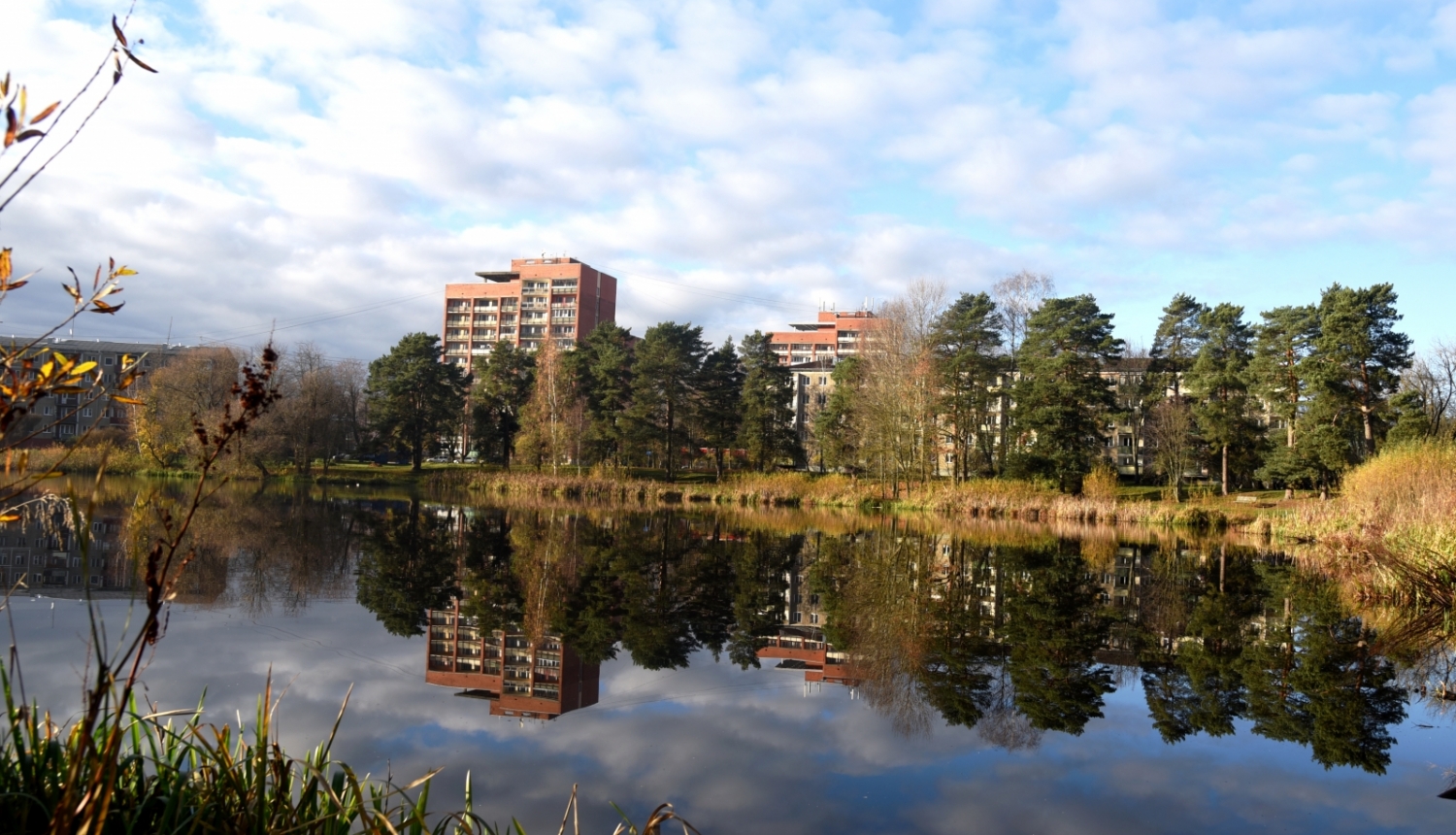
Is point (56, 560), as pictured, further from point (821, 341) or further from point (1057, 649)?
point (821, 341)

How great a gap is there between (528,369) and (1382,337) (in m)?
40.8

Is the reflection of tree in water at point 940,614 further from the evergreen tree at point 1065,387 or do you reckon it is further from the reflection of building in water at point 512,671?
the evergreen tree at point 1065,387

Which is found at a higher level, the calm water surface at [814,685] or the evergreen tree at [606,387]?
the evergreen tree at [606,387]

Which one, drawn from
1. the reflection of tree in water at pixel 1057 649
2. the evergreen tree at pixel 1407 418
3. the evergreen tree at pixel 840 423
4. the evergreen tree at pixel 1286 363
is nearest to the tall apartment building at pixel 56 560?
the reflection of tree in water at pixel 1057 649

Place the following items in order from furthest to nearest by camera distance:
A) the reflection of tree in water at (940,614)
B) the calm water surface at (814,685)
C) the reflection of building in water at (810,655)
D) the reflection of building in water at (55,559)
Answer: the reflection of building in water at (55,559) < the reflection of building in water at (810,655) < the reflection of tree in water at (940,614) < the calm water surface at (814,685)

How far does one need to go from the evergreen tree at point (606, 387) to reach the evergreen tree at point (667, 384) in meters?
0.96

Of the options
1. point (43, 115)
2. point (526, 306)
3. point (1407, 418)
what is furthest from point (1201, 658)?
point (526, 306)

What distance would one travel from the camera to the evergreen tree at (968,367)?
37812 mm

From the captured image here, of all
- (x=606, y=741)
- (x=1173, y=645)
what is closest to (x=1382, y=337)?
(x=1173, y=645)

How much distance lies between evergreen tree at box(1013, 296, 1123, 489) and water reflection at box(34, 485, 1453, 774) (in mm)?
17896

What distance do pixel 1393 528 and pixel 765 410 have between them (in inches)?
1393

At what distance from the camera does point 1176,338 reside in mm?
47844

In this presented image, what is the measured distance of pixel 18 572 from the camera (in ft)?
33.8

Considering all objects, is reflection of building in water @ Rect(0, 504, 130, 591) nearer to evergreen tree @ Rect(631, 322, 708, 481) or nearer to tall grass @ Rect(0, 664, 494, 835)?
tall grass @ Rect(0, 664, 494, 835)
